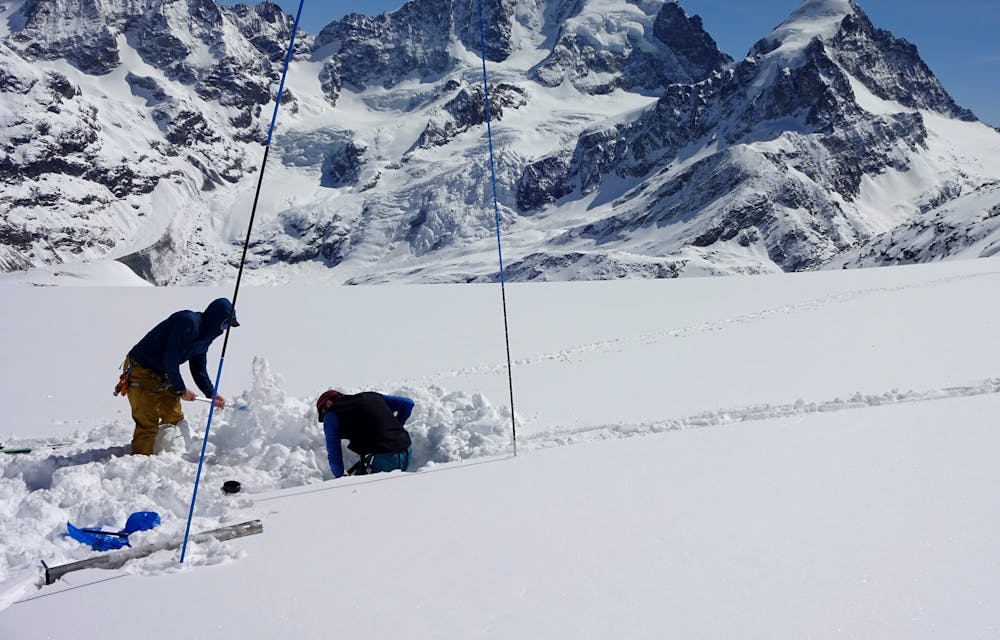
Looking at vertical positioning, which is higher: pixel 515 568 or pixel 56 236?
pixel 56 236

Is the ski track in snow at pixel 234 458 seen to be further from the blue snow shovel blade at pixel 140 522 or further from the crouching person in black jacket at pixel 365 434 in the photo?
the crouching person in black jacket at pixel 365 434

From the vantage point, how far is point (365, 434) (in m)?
7.03

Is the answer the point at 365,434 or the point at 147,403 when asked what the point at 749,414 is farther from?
the point at 147,403

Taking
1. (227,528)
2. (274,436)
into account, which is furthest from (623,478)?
(274,436)

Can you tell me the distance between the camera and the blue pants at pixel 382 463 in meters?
6.97

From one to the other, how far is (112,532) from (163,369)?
9.71ft

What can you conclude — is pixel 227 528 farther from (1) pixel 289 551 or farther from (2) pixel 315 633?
(2) pixel 315 633

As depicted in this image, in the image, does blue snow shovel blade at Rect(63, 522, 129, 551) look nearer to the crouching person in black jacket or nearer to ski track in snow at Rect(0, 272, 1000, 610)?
ski track in snow at Rect(0, 272, 1000, 610)

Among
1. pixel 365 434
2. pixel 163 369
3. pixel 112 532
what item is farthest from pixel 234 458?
pixel 112 532

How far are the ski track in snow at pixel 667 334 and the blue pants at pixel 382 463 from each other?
4153 mm

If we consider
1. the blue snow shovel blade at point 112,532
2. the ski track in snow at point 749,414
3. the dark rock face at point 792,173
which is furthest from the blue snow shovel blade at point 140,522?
the dark rock face at point 792,173

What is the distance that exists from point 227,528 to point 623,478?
262cm

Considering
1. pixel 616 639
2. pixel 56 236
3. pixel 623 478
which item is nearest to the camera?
pixel 616 639

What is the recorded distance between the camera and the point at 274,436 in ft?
25.7
